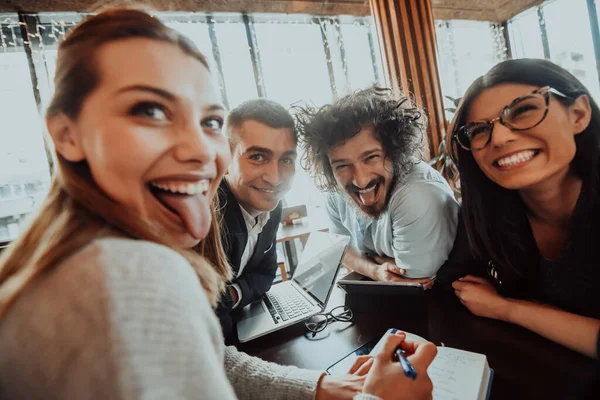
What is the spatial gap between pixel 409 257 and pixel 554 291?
1.72ft

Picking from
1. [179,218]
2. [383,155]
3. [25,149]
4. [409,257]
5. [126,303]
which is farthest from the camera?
[25,149]

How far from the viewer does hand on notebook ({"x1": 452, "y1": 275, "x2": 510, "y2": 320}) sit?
0.94 m

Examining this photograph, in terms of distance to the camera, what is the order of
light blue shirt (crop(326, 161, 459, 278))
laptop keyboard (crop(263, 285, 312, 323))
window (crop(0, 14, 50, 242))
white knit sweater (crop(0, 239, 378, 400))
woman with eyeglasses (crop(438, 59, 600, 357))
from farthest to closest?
window (crop(0, 14, 50, 242)) → light blue shirt (crop(326, 161, 459, 278)) → laptop keyboard (crop(263, 285, 312, 323)) → woman with eyeglasses (crop(438, 59, 600, 357)) → white knit sweater (crop(0, 239, 378, 400))

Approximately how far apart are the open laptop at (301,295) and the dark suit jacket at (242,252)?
6 cm

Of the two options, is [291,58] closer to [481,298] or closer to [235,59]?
[235,59]

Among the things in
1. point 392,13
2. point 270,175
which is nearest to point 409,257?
point 270,175

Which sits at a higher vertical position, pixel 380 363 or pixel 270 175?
pixel 270 175

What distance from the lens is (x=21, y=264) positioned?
466mm

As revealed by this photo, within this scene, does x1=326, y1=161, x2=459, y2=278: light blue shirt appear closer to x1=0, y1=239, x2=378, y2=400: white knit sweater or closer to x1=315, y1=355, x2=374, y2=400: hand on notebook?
x1=315, y1=355, x2=374, y2=400: hand on notebook

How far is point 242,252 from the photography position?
4.71 ft

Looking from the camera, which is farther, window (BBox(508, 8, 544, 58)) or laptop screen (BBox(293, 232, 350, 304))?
window (BBox(508, 8, 544, 58))

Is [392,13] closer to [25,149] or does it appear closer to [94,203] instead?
[94,203]

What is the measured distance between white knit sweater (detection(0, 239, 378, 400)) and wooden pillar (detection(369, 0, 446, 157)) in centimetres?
405

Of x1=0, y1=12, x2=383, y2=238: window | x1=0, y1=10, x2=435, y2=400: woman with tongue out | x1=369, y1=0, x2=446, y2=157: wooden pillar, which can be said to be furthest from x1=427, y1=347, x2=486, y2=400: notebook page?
x1=369, y1=0, x2=446, y2=157: wooden pillar
